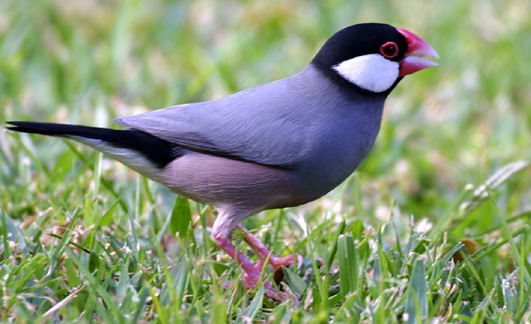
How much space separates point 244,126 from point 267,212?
3.64ft

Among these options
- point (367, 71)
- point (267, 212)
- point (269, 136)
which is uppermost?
point (367, 71)

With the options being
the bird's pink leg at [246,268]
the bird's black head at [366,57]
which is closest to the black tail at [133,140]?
the bird's pink leg at [246,268]

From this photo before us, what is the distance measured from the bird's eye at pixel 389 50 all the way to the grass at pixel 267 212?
2.80 ft

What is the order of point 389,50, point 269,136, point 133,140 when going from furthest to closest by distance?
point 389,50, point 133,140, point 269,136

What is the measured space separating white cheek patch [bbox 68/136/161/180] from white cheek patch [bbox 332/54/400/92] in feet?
3.34

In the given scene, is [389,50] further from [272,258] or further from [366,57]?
[272,258]

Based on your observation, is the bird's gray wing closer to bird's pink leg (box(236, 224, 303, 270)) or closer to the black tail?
the black tail

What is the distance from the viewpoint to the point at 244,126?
3.63 metres

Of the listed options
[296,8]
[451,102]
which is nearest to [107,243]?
[451,102]

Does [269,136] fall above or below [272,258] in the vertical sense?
above

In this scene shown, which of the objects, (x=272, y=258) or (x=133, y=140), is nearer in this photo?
(x=133, y=140)

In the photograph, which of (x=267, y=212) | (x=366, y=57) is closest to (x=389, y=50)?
(x=366, y=57)

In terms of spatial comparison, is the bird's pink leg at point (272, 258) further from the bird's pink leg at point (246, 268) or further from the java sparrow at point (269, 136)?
the bird's pink leg at point (246, 268)

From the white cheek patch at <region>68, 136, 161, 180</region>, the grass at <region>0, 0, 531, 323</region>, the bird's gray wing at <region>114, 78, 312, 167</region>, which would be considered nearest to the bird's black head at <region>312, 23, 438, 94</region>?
the bird's gray wing at <region>114, 78, 312, 167</region>
